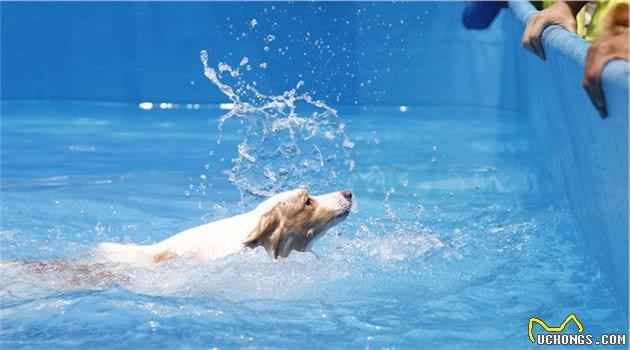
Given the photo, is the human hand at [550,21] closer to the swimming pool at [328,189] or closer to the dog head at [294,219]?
the swimming pool at [328,189]

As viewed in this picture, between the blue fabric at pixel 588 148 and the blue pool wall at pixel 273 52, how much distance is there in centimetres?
270

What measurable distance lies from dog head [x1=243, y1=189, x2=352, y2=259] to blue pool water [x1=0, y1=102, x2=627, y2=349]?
7 cm

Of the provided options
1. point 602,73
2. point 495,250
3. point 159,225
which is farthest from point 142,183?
point 602,73

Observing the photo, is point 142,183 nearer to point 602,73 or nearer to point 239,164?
point 239,164

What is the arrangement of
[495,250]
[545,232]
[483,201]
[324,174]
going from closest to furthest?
1. [495,250]
2. [545,232]
3. [483,201]
4. [324,174]

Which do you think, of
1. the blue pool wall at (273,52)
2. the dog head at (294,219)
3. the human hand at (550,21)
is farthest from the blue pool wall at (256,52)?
the dog head at (294,219)

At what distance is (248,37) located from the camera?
979 cm

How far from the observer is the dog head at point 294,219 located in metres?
3.89

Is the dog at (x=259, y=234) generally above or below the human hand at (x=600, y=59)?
below

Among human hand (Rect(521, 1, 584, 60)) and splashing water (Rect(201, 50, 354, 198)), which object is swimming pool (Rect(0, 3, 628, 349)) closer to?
splashing water (Rect(201, 50, 354, 198))

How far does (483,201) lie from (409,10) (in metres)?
4.40

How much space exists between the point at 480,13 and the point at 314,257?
5841 millimetres

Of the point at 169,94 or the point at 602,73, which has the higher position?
the point at 602,73

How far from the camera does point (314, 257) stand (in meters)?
4.19
